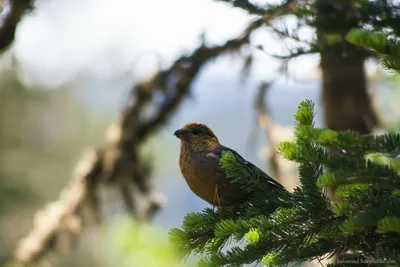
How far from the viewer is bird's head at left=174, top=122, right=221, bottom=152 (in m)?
4.16

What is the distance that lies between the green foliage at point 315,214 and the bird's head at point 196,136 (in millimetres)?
1340

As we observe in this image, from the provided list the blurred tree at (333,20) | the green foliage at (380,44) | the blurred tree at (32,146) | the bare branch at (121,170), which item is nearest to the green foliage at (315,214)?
the green foliage at (380,44)

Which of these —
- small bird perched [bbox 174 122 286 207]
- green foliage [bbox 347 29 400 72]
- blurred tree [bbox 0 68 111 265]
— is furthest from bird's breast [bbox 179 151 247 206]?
blurred tree [bbox 0 68 111 265]

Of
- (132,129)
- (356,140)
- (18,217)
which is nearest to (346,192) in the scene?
(356,140)

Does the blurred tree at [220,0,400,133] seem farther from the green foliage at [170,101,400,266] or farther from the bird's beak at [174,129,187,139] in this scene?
the green foliage at [170,101,400,266]

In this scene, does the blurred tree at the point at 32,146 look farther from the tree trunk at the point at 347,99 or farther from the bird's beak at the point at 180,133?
the bird's beak at the point at 180,133

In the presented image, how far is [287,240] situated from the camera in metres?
2.47

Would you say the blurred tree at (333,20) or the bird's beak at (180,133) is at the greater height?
the bird's beak at (180,133)

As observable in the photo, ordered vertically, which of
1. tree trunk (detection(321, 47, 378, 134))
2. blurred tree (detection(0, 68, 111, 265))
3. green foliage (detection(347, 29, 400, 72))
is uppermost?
blurred tree (detection(0, 68, 111, 265))

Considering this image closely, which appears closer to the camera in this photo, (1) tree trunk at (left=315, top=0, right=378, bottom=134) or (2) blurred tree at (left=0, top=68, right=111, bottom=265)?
(1) tree trunk at (left=315, top=0, right=378, bottom=134)

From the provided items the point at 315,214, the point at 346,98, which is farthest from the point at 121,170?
the point at 315,214

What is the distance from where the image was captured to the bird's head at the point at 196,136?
4.16 m

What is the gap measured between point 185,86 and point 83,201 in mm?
1809

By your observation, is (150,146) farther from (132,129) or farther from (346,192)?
(346,192)
